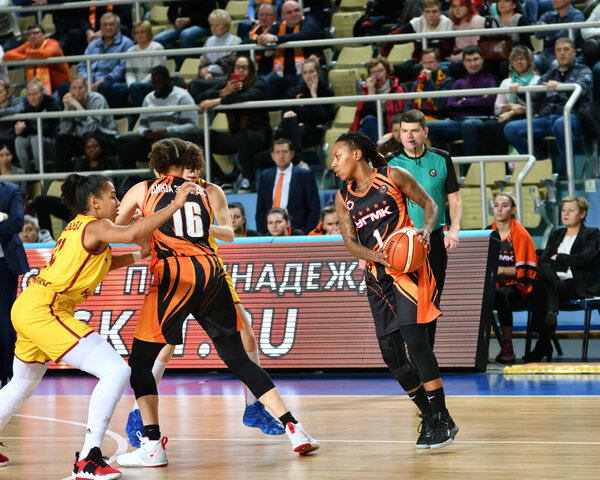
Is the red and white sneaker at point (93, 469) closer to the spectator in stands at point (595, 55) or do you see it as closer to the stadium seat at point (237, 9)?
the spectator in stands at point (595, 55)

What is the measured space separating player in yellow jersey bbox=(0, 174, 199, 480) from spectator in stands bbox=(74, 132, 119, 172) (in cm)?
753

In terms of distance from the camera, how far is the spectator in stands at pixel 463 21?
1346cm

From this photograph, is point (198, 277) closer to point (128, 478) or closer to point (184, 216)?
point (184, 216)

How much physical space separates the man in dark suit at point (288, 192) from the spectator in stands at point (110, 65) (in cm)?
343

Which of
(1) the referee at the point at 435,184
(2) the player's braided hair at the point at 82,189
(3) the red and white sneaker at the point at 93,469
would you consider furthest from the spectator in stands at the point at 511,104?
(3) the red and white sneaker at the point at 93,469

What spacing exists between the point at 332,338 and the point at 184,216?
423cm

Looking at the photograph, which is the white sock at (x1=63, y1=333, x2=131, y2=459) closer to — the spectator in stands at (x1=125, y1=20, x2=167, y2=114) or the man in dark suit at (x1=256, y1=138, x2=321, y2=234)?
the man in dark suit at (x1=256, y1=138, x2=321, y2=234)

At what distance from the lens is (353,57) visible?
14164 millimetres

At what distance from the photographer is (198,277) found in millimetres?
5812

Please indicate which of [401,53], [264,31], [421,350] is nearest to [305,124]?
[401,53]

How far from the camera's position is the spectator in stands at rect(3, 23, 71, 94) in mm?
15234

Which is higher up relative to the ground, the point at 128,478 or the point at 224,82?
the point at 224,82

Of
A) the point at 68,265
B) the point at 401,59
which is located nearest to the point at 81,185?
the point at 68,265

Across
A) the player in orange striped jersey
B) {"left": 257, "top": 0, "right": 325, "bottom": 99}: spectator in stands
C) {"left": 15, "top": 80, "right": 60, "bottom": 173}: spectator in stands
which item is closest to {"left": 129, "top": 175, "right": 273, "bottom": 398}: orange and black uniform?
the player in orange striped jersey
